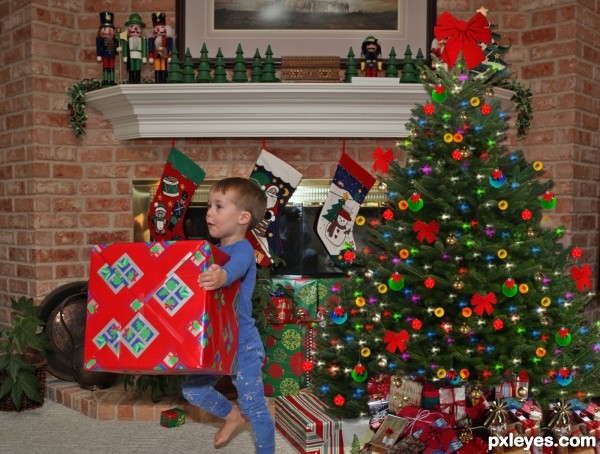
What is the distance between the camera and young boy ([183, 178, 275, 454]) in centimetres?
199

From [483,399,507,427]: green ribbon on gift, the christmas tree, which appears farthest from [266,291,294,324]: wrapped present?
[483,399,507,427]: green ribbon on gift

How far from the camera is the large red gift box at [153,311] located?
1.68 meters

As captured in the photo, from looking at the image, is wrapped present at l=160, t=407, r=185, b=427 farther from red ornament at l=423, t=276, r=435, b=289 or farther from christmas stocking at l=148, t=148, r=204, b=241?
red ornament at l=423, t=276, r=435, b=289

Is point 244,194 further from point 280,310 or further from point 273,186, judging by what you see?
point 273,186

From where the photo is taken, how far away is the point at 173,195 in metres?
3.04

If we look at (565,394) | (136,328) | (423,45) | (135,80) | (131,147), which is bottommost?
(565,394)

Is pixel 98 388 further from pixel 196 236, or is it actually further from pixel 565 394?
pixel 565 394

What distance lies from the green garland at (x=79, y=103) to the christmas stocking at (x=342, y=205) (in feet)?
4.17

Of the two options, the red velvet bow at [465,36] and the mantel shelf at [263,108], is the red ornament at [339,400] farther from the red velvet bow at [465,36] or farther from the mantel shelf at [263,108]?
the mantel shelf at [263,108]

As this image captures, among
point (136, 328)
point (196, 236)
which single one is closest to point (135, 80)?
point (196, 236)

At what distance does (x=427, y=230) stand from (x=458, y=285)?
0.20 metres

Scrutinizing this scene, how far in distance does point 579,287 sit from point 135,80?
2.20m

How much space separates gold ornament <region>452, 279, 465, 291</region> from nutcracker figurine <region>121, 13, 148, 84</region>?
75.9 inches

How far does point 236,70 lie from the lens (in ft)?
9.78
